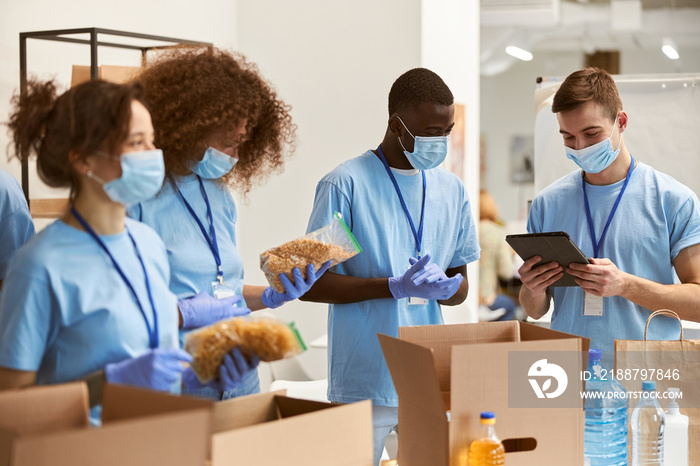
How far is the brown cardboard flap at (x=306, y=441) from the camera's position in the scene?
1039 millimetres

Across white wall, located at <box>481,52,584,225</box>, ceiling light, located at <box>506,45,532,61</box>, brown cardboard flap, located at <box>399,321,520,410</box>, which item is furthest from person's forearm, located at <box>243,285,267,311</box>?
white wall, located at <box>481,52,584,225</box>

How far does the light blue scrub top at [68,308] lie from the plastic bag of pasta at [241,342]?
115mm

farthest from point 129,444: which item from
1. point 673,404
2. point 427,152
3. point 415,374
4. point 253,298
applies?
point 427,152

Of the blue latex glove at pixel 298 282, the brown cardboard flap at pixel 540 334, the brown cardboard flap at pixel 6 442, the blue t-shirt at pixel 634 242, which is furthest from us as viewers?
the blue t-shirt at pixel 634 242

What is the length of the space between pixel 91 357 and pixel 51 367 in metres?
0.08

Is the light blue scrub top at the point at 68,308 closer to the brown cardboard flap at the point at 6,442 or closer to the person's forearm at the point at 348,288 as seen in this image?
the brown cardboard flap at the point at 6,442

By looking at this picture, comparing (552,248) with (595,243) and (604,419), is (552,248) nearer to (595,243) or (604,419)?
(595,243)

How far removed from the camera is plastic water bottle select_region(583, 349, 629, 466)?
166cm

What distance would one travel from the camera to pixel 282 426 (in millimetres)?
1086

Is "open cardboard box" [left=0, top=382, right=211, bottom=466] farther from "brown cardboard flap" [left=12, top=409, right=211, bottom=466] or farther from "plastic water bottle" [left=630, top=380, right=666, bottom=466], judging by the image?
"plastic water bottle" [left=630, top=380, right=666, bottom=466]

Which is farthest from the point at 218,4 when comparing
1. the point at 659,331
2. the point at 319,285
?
the point at 659,331

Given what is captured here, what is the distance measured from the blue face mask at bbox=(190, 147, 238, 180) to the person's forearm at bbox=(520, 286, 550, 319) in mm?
1049

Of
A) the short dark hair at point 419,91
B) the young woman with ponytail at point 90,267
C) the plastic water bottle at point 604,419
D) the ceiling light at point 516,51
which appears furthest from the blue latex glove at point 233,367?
the ceiling light at point 516,51

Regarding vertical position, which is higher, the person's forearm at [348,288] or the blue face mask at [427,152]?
the blue face mask at [427,152]
